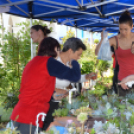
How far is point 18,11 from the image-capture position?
11.1ft

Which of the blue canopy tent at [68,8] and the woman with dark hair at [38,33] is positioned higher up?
the blue canopy tent at [68,8]

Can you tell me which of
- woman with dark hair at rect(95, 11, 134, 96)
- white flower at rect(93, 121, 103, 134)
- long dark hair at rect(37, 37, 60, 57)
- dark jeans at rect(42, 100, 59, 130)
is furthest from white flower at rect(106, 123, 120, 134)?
woman with dark hair at rect(95, 11, 134, 96)

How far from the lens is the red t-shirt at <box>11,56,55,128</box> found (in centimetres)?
110

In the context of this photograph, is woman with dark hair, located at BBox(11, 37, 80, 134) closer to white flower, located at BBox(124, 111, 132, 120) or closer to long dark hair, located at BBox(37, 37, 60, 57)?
long dark hair, located at BBox(37, 37, 60, 57)

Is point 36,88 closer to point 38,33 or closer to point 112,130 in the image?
point 112,130

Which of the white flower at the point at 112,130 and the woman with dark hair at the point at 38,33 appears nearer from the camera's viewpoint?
the white flower at the point at 112,130

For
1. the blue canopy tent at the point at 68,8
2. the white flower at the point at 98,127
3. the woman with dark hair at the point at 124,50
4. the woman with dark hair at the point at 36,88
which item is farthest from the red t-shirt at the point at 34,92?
the blue canopy tent at the point at 68,8

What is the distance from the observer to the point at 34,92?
1.12 meters

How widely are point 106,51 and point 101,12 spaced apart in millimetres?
2091

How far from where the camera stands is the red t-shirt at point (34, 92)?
1102 mm

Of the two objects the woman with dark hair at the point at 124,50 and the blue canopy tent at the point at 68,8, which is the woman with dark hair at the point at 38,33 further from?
the blue canopy tent at the point at 68,8

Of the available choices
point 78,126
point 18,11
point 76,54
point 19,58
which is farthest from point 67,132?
point 18,11

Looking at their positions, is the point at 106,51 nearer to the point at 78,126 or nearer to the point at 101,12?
the point at 78,126

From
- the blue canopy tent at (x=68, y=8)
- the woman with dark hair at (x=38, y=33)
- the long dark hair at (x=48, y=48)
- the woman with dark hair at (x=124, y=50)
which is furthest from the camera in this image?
the blue canopy tent at (x=68, y=8)
